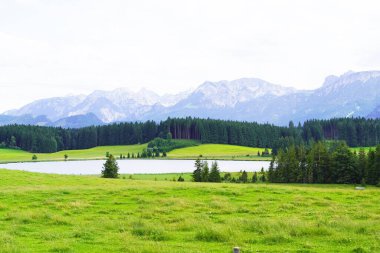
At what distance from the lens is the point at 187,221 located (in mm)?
26078

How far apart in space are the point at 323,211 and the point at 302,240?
36.9ft

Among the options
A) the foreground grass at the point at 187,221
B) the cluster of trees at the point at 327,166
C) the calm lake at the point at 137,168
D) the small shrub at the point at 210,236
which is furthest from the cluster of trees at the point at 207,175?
the small shrub at the point at 210,236

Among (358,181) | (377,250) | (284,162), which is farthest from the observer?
(284,162)

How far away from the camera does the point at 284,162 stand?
101000 mm

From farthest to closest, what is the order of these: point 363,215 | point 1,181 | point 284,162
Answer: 1. point 284,162
2. point 1,181
3. point 363,215

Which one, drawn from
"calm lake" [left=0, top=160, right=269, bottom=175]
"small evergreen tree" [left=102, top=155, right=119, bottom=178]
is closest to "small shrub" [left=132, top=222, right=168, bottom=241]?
"small evergreen tree" [left=102, top=155, right=119, bottom=178]

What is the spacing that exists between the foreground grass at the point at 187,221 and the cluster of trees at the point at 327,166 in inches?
2056

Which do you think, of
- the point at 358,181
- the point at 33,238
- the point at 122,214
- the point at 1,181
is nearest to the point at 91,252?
the point at 33,238

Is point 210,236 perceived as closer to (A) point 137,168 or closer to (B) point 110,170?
(B) point 110,170

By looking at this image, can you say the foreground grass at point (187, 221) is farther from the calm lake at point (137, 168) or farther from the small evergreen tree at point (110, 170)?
the calm lake at point (137, 168)

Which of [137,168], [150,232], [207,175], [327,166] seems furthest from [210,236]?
[137,168]

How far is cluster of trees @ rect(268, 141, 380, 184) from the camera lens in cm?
9125

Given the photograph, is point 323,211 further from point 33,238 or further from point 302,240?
point 33,238

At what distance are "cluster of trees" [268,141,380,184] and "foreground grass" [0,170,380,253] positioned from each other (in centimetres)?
5223
